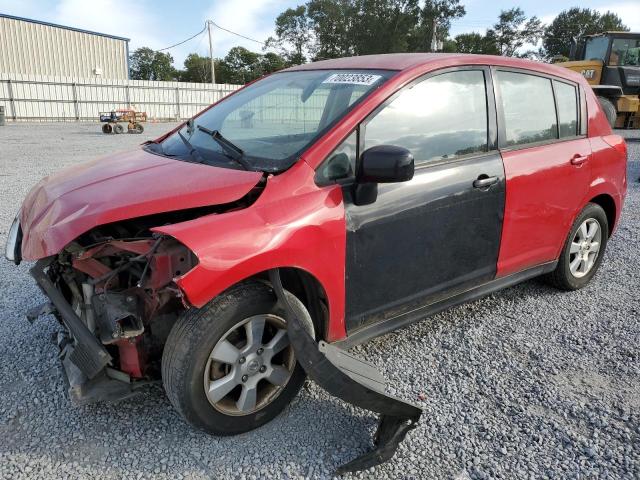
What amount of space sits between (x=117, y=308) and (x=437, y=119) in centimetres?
200

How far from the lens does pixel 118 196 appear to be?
2.38 m

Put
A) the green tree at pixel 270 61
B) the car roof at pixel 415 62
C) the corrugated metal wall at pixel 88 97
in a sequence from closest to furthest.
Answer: the car roof at pixel 415 62
the corrugated metal wall at pixel 88 97
the green tree at pixel 270 61

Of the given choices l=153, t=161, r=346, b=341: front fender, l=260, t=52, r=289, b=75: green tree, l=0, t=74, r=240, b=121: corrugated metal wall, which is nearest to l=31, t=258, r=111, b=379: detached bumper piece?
l=153, t=161, r=346, b=341: front fender

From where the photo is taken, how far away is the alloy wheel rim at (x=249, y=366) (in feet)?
7.60

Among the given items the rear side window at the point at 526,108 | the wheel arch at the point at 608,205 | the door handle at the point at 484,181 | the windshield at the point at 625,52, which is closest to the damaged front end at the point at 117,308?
the door handle at the point at 484,181

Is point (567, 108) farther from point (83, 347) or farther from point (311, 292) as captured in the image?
point (83, 347)

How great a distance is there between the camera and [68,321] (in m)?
2.30

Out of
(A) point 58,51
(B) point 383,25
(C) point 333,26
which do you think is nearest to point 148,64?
(C) point 333,26

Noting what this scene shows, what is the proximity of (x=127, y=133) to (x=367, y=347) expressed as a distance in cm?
1875

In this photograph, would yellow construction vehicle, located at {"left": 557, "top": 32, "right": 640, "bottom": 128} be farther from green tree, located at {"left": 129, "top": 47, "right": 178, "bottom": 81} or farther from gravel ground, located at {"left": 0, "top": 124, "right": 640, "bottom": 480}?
green tree, located at {"left": 129, "top": 47, "right": 178, "bottom": 81}

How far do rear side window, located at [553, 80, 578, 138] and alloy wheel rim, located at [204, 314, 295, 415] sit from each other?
2601 mm

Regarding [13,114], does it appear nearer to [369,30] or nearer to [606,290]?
[606,290]

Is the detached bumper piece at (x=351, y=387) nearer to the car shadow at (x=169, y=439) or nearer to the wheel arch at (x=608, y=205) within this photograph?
the car shadow at (x=169, y=439)

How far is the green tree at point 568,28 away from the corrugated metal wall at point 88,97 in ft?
155
